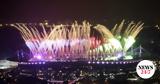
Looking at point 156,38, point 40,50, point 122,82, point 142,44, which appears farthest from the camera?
point 156,38

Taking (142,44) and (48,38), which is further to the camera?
(142,44)

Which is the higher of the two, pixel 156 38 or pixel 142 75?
pixel 156 38

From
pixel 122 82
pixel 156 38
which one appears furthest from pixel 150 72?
pixel 156 38

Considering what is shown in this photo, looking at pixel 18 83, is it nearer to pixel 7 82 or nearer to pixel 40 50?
pixel 7 82

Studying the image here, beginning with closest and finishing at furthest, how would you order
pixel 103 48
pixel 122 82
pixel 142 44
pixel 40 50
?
pixel 122 82 < pixel 40 50 < pixel 103 48 < pixel 142 44

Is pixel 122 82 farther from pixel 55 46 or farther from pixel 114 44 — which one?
pixel 114 44

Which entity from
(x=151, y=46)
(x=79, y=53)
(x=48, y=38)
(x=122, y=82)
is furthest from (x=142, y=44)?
(x=122, y=82)
